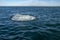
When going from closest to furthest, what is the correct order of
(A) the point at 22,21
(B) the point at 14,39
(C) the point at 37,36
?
1. (B) the point at 14,39
2. (C) the point at 37,36
3. (A) the point at 22,21

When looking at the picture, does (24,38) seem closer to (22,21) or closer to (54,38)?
(54,38)

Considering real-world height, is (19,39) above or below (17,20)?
above

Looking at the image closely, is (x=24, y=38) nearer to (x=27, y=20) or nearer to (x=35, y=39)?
(x=35, y=39)

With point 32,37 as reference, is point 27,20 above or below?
below

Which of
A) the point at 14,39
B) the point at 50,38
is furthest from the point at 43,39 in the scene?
the point at 14,39

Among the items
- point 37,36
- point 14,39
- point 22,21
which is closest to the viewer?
point 14,39

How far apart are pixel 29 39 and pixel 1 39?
2.71 m

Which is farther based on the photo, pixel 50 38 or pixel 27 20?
pixel 27 20

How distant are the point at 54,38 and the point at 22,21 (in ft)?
33.9

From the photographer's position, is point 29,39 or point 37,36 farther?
point 37,36

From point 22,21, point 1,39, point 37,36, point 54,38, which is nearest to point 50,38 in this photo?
point 54,38

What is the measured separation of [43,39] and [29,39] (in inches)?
53.5

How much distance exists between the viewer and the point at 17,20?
2269 centimetres

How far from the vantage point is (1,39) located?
12.6 meters
